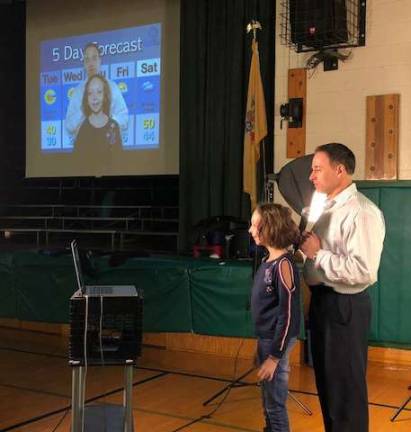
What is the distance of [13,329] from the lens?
240 inches

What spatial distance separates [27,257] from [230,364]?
6.98ft

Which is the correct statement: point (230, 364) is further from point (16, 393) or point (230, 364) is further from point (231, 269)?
point (16, 393)

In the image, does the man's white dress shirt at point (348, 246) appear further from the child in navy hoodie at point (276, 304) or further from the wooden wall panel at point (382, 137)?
the wooden wall panel at point (382, 137)

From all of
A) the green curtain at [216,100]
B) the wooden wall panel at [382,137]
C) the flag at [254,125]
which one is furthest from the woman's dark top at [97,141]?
the wooden wall panel at [382,137]

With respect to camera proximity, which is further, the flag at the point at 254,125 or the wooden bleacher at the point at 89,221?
the wooden bleacher at the point at 89,221

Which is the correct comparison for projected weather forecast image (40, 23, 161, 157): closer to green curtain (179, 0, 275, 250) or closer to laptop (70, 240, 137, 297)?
green curtain (179, 0, 275, 250)

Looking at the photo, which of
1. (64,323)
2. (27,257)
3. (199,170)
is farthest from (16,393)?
(199,170)

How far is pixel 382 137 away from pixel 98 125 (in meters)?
3.49

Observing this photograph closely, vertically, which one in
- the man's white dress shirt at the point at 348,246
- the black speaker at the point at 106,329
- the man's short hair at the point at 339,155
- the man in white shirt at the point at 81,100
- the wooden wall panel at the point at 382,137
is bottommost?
the black speaker at the point at 106,329

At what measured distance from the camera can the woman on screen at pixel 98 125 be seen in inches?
287

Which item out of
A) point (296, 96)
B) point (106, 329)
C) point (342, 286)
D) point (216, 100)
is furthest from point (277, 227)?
point (216, 100)

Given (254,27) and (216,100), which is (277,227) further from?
(216,100)

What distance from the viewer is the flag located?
602 centimetres

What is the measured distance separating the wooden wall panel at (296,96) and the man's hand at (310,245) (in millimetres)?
3452
